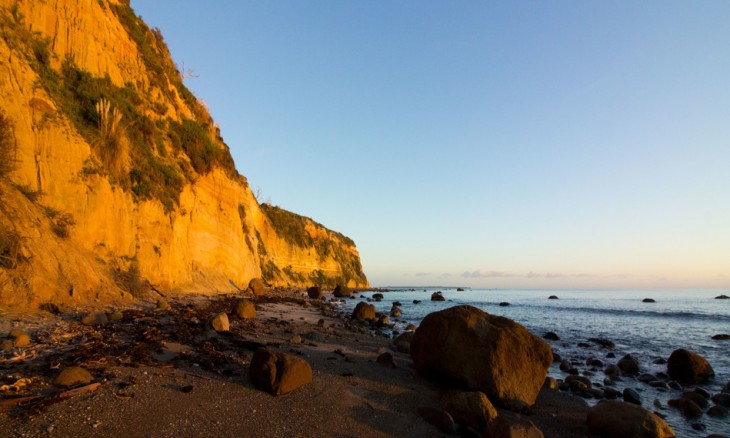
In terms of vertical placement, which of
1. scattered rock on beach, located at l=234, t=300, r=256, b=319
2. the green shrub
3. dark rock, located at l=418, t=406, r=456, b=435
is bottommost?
dark rock, located at l=418, t=406, r=456, b=435

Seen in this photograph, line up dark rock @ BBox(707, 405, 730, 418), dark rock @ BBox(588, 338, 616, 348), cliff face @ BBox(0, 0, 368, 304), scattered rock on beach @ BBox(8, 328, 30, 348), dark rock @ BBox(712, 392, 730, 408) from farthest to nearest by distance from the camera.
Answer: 1. dark rock @ BBox(588, 338, 616, 348)
2. cliff face @ BBox(0, 0, 368, 304)
3. dark rock @ BBox(712, 392, 730, 408)
4. dark rock @ BBox(707, 405, 730, 418)
5. scattered rock on beach @ BBox(8, 328, 30, 348)

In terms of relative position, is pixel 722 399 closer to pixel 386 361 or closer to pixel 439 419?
pixel 439 419

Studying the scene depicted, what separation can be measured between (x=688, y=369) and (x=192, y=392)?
516 inches

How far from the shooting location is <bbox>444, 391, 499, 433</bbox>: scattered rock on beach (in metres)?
5.88

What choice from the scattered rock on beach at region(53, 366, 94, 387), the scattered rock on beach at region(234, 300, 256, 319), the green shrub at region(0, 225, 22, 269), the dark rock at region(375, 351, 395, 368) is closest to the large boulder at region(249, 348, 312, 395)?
the scattered rock on beach at region(53, 366, 94, 387)

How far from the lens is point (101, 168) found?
44.6 ft

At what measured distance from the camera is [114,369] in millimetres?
5656

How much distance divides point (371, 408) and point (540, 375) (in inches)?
153

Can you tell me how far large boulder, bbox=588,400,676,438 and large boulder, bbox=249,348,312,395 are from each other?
516 centimetres

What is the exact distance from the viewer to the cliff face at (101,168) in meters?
9.82

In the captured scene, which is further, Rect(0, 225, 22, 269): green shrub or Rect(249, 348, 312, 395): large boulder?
Rect(0, 225, 22, 269): green shrub

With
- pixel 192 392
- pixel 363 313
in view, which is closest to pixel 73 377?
pixel 192 392

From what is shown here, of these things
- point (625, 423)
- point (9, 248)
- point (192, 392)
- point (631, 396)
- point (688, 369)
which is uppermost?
point (9, 248)

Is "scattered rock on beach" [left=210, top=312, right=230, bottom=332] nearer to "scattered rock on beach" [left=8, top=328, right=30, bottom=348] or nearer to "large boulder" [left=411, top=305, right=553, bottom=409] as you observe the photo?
"scattered rock on beach" [left=8, top=328, right=30, bottom=348]
